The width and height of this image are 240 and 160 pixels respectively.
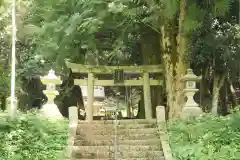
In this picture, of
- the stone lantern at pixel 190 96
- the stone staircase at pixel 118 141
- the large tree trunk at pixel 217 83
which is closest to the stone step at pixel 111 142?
the stone staircase at pixel 118 141

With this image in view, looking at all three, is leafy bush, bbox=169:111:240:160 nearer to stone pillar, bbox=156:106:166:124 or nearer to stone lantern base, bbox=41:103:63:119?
stone pillar, bbox=156:106:166:124

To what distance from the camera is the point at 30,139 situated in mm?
8180

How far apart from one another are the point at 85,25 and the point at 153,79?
4.78 metres

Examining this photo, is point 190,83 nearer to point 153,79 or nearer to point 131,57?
point 153,79

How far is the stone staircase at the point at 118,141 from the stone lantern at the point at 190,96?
4.48 ft

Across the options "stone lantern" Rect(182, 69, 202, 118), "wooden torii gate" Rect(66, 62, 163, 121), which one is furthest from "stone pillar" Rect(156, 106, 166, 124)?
"wooden torii gate" Rect(66, 62, 163, 121)

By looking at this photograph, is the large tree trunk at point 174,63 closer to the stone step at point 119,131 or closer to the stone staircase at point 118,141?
the stone staircase at point 118,141

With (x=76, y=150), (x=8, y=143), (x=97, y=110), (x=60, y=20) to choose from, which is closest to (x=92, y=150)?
(x=76, y=150)

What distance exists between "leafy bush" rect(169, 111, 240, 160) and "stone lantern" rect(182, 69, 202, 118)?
5.22 feet

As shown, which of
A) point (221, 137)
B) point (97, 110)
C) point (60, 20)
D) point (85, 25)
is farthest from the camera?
point (97, 110)

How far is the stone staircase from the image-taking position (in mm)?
8276

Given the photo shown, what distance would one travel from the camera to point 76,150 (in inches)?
330

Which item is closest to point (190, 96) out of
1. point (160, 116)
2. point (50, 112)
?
point (160, 116)

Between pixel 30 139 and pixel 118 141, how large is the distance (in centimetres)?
198
